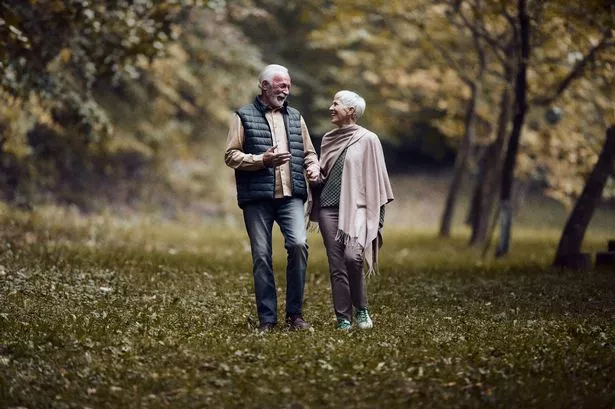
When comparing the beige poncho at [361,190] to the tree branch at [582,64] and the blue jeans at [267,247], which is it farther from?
the tree branch at [582,64]

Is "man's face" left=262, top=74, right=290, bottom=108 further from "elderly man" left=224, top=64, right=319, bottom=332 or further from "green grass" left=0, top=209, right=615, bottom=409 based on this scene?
"green grass" left=0, top=209, right=615, bottom=409

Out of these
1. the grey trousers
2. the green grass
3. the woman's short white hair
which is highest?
the woman's short white hair

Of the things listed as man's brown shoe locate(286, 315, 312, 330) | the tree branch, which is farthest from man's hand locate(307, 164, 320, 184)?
the tree branch

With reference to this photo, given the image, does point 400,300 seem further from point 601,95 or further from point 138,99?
point 138,99

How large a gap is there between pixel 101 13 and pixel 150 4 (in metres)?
0.74

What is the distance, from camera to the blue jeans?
9.51 m

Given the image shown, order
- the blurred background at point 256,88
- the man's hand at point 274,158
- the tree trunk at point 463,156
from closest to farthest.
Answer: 1. the man's hand at point 274,158
2. the blurred background at point 256,88
3. the tree trunk at point 463,156

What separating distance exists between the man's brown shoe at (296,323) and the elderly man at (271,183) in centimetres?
1

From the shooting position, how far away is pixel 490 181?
23562 mm

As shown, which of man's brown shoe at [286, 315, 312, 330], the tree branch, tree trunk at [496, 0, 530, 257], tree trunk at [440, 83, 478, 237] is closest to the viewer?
man's brown shoe at [286, 315, 312, 330]

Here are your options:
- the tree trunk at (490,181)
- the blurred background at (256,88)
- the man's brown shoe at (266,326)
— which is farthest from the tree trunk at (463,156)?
the man's brown shoe at (266,326)

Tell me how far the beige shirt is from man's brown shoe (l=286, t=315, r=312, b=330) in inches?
44.1

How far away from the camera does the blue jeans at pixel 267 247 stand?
31.2 ft

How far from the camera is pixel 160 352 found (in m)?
8.45
